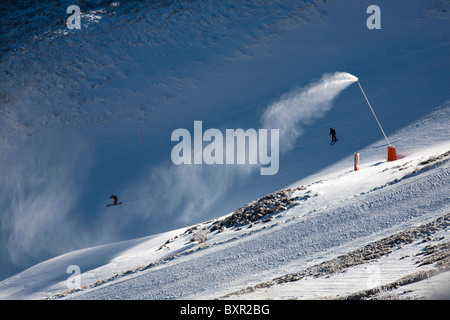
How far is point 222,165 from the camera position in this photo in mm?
20234

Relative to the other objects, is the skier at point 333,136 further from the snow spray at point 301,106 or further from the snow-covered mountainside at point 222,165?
the snow spray at point 301,106

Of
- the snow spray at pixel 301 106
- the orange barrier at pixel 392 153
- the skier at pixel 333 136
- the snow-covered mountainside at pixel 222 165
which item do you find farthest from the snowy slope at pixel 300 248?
the snow spray at pixel 301 106

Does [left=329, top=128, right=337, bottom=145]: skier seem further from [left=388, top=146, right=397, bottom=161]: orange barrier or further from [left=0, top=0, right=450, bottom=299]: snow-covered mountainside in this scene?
[left=388, top=146, right=397, bottom=161]: orange barrier

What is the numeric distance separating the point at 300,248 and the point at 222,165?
360 inches

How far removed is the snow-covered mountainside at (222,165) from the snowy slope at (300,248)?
0.19 feet

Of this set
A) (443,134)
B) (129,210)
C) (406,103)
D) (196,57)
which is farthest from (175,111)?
(443,134)

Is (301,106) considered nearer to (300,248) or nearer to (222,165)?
(222,165)

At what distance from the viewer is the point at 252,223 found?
14102mm

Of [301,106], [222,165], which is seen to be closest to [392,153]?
[301,106]

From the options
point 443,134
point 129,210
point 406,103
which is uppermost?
point 406,103

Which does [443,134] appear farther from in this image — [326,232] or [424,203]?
[326,232]

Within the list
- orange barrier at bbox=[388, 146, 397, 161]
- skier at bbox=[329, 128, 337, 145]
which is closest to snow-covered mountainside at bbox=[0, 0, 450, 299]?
skier at bbox=[329, 128, 337, 145]
